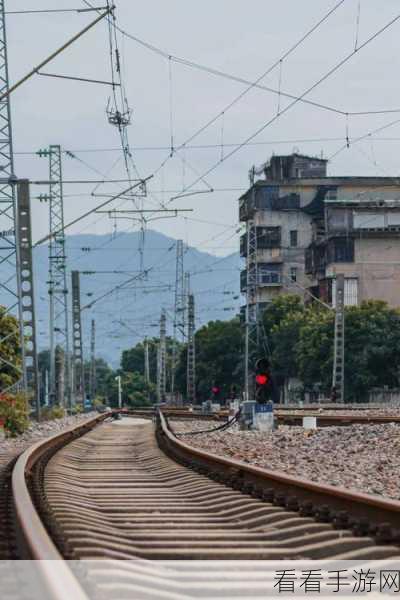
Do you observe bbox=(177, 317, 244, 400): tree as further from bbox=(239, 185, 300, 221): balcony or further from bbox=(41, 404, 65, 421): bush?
bbox=(41, 404, 65, 421): bush

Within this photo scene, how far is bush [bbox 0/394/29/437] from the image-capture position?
34.1 metres

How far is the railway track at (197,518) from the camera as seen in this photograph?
7.79 m

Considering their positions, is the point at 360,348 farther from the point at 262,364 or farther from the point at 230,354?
the point at 262,364

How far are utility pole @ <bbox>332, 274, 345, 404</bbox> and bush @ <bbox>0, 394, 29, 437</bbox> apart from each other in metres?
37.1

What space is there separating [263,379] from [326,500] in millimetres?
19209

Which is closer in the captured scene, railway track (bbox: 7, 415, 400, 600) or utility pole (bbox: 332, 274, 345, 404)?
railway track (bbox: 7, 415, 400, 600)

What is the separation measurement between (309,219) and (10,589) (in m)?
127

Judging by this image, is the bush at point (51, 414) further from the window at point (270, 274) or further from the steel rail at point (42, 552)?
the window at point (270, 274)

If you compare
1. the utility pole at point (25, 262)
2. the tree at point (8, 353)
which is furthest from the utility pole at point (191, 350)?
the utility pole at point (25, 262)

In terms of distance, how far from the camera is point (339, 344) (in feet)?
261

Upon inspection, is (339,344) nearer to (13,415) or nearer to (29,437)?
(13,415)

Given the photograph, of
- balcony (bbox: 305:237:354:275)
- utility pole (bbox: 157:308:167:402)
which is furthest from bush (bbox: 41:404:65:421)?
balcony (bbox: 305:237:354:275)

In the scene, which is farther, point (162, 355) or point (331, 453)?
point (162, 355)

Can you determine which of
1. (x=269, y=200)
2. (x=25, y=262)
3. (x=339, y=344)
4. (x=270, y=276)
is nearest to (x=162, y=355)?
(x=270, y=276)
